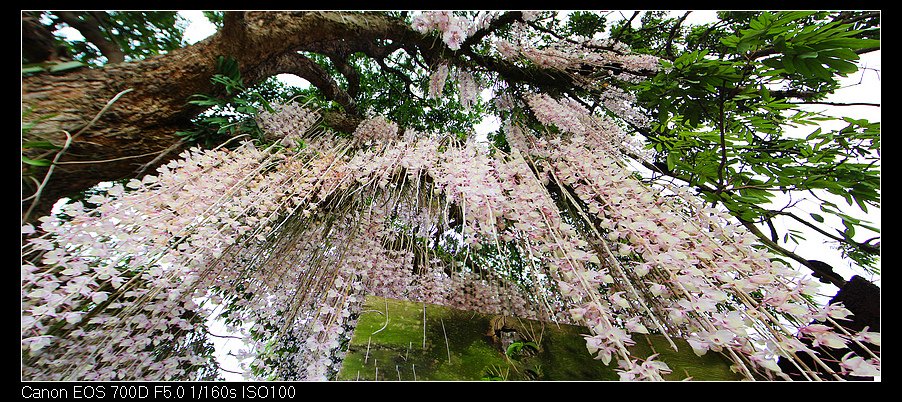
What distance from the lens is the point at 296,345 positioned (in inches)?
54.6

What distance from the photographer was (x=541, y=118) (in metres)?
1.73

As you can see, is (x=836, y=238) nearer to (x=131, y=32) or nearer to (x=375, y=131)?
(x=375, y=131)

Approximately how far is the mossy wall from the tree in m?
0.13

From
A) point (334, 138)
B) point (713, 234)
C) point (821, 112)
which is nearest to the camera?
point (713, 234)

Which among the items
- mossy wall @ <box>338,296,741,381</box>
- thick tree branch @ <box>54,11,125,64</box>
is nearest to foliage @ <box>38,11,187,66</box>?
thick tree branch @ <box>54,11,125,64</box>

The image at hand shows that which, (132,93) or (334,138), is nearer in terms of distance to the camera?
(132,93)

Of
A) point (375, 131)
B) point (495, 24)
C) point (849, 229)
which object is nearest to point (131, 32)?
point (375, 131)

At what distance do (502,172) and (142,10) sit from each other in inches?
55.4

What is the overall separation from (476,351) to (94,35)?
5.48 feet

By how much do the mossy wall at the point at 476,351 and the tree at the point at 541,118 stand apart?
133 millimetres

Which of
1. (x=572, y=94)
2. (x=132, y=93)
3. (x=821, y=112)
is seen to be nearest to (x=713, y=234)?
(x=821, y=112)

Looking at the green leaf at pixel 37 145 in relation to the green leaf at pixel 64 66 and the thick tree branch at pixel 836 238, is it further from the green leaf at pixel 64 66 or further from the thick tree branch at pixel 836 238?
the thick tree branch at pixel 836 238

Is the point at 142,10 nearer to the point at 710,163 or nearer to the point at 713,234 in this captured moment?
the point at 713,234

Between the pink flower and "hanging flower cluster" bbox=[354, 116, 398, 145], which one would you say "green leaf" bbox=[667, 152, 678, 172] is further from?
"hanging flower cluster" bbox=[354, 116, 398, 145]
